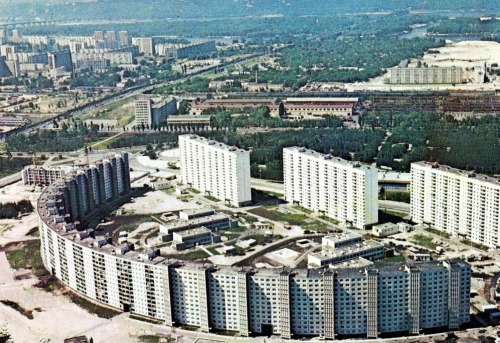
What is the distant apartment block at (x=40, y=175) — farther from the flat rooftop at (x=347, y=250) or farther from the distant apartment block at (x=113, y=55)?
the distant apartment block at (x=113, y=55)

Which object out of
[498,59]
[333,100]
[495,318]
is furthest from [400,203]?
[498,59]

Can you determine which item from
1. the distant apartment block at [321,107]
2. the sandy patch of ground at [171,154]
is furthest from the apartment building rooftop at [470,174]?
the distant apartment block at [321,107]

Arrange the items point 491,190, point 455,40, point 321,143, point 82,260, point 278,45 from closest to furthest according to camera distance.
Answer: point 82,260 < point 491,190 < point 321,143 < point 455,40 < point 278,45

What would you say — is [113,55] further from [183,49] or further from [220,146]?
[220,146]

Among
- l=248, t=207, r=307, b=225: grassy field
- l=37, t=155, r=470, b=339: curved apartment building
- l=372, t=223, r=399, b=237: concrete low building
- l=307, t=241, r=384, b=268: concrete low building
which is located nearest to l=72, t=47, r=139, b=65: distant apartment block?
l=248, t=207, r=307, b=225: grassy field

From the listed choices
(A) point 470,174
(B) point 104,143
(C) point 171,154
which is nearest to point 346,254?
(A) point 470,174

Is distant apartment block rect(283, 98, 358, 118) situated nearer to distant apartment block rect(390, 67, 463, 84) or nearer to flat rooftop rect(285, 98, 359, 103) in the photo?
flat rooftop rect(285, 98, 359, 103)

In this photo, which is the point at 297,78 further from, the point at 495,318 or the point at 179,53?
the point at 495,318
